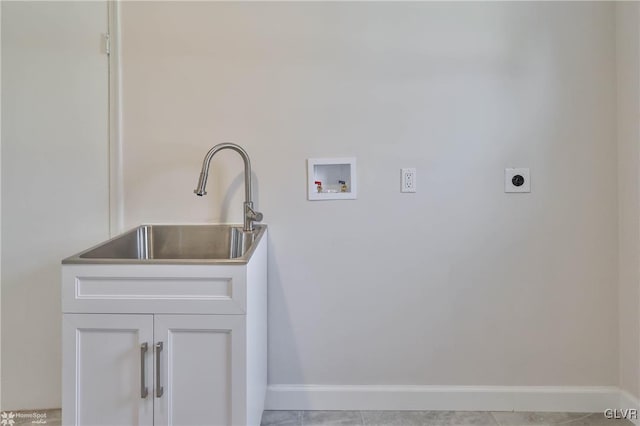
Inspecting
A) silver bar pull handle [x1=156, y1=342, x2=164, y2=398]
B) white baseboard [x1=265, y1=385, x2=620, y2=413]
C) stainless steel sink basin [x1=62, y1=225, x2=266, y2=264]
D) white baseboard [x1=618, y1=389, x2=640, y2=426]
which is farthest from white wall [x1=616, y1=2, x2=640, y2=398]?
silver bar pull handle [x1=156, y1=342, x2=164, y2=398]

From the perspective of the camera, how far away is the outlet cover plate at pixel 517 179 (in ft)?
5.52

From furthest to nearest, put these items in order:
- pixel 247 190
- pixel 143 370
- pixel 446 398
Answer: pixel 446 398 → pixel 247 190 → pixel 143 370

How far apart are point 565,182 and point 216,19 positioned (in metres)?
1.75

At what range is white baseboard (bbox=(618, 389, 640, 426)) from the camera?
160 centimetres

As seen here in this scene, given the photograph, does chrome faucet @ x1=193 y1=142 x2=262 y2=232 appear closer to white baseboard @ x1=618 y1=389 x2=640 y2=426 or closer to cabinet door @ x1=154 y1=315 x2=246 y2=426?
cabinet door @ x1=154 y1=315 x2=246 y2=426

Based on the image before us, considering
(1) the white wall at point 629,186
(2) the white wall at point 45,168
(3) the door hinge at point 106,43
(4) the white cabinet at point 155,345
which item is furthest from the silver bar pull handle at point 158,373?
(1) the white wall at point 629,186

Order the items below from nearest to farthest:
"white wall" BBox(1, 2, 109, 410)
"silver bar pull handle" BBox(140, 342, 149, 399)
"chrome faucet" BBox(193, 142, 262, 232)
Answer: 1. "silver bar pull handle" BBox(140, 342, 149, 399)
2. "chrome faucet" BBox(193, 142, 262, 232)
3. "white wall" BBox(1, 2, 109, 410)

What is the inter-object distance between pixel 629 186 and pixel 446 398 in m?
1.24

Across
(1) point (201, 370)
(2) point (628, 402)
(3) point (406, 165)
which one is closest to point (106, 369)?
(1) point (201, 370)

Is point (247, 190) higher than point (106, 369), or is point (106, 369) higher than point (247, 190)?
point (247, 190)

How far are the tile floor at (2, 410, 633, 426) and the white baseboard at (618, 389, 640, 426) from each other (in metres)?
0.06

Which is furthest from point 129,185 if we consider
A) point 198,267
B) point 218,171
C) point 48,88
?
point 198,267

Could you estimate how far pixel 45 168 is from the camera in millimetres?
1673

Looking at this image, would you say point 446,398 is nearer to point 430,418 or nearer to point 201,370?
point 430,418
